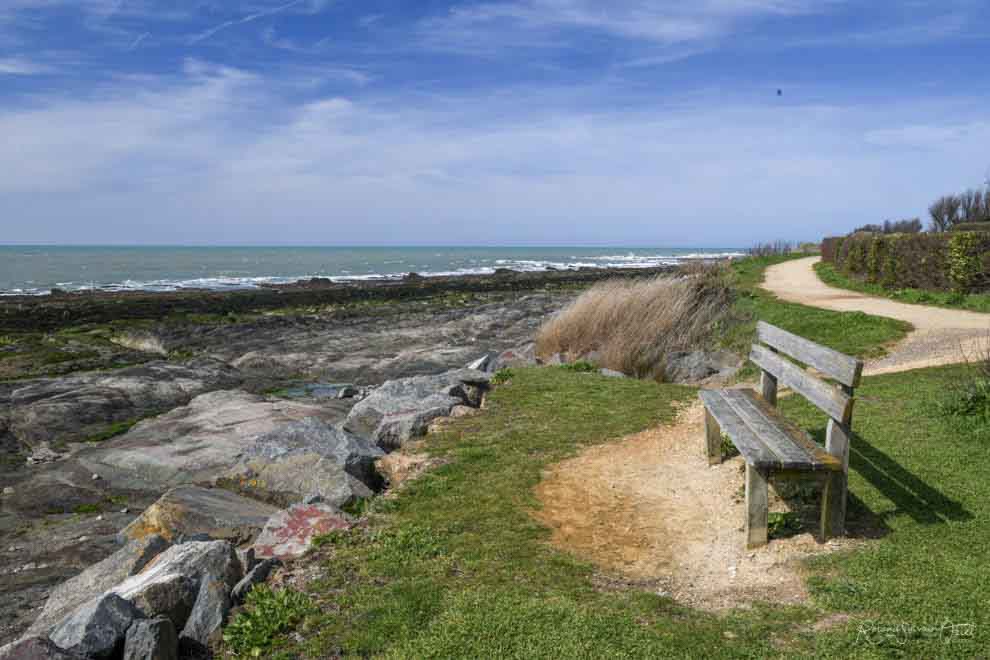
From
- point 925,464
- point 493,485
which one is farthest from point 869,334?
point 493,485

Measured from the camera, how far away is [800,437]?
220 inches

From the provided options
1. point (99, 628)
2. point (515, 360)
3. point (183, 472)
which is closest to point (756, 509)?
point (99, 628)

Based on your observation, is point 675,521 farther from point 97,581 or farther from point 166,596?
point 97,581

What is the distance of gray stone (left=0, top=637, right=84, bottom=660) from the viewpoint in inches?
146

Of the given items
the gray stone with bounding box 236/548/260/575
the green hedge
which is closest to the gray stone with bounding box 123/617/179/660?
the gray stone with bounding box 236/548/260/575

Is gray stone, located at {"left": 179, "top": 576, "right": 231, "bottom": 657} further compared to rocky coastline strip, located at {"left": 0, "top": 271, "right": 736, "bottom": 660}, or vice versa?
rocky coastline strip, located at {"left": 0, "top": 271, "right": 736, "bottom": 660}

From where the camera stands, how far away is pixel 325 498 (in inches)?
261

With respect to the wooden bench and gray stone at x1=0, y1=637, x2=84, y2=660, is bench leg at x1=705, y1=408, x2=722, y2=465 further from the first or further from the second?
gray stone at x1=0, y1=637, x2=84, y2=660

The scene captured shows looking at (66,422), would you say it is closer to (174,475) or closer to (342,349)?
(174,475)

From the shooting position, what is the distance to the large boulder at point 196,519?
20.9 ft

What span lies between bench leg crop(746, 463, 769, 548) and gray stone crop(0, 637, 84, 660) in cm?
418

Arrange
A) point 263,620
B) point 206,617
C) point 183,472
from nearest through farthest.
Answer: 1. point 263,620
2. point 206,617
3. point 183,472

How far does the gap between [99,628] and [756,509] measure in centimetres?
419

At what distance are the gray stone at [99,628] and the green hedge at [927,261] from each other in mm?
19066
